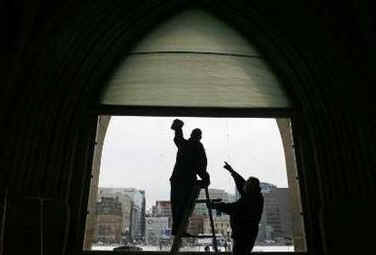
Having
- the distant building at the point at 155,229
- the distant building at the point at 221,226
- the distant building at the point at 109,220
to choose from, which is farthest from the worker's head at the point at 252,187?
the distant building at the point at 109,220

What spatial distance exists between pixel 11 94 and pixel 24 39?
75 cm

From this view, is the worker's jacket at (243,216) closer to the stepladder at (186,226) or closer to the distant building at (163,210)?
the stepladder at (186,226)

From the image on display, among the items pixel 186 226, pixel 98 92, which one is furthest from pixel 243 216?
pixel 98 92

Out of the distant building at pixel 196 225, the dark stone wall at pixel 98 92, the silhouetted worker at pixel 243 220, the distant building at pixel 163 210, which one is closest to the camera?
the silhouetted worker at pixel 243 220

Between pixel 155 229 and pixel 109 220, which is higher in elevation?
pixel 109 220

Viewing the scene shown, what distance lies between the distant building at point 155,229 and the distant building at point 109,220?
0.50m

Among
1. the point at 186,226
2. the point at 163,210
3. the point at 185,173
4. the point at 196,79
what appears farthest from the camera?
the point at 196,79

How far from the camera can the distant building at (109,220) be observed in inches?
211

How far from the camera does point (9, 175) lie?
168 inches

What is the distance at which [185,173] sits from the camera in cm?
423

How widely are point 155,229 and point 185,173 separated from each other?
1604 mm

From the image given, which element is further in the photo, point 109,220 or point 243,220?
point 109,220

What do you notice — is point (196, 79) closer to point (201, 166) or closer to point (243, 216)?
point (201, 166)

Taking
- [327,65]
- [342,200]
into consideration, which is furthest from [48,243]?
[327,65]
